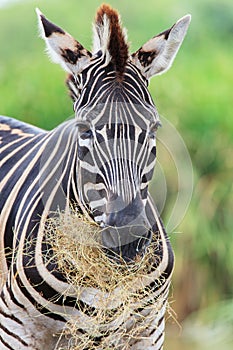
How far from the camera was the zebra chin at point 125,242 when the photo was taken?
293cm

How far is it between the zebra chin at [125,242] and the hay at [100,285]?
5 cm

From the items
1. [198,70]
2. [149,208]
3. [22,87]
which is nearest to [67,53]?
[149,208]

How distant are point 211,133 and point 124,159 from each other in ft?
17.9

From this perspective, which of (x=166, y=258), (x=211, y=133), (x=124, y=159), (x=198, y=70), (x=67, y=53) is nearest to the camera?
(x=124, y=159)

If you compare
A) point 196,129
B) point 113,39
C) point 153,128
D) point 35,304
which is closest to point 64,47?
point 113,39

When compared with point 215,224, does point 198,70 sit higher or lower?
higher

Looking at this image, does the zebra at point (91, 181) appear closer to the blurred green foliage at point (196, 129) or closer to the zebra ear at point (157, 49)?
the zebra ear at point (157, 49)

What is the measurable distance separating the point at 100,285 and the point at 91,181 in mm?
502

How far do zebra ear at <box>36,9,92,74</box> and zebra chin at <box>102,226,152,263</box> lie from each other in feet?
2.79

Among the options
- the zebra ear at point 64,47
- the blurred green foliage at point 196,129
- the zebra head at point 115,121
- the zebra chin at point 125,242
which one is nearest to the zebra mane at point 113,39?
Answer: the zebra head at point 115,121

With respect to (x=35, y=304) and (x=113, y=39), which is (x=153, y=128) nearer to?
(x=113, y=39)

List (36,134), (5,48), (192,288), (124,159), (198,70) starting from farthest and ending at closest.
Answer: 1. (5,48)
2. (198,70)
3. (192,288)
4. (36,134)
5. (124,159)

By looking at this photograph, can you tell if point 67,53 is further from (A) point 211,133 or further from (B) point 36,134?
(A) point 211,133

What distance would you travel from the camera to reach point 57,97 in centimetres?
907
